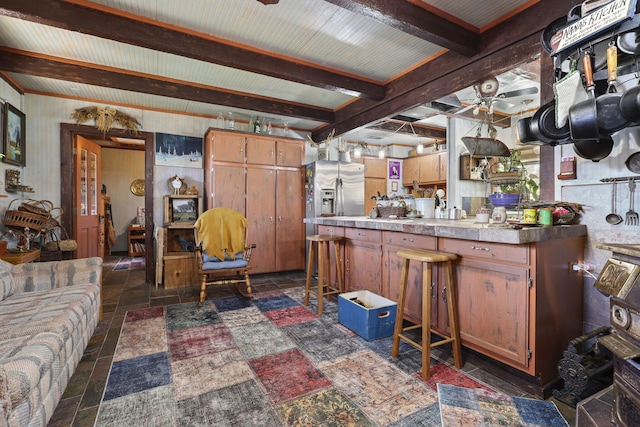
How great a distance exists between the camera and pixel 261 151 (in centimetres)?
492

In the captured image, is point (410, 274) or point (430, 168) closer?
point (410, 274)

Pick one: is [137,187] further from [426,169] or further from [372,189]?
[426,169]

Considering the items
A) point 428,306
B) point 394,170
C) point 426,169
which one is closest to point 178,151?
point 428,306

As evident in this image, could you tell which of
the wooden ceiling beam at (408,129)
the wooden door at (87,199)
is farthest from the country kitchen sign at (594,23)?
the wooden door at (87,199)

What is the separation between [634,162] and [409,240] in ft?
5.02

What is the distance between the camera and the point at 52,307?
196cm

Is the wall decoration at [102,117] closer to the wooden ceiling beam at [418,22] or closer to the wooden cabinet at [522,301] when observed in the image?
the wooden ceiling beam at [418,22]

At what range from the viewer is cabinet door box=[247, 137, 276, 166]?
4.84 m

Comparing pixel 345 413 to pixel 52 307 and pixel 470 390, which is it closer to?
pixel 470 390

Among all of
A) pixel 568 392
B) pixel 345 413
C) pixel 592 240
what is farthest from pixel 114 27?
pixel 568 392

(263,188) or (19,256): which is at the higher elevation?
(263,188)

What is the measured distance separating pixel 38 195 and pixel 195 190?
6.57 ft

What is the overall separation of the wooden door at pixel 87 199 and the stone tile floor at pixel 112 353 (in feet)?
2.28

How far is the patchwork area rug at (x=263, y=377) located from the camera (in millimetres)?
1680
